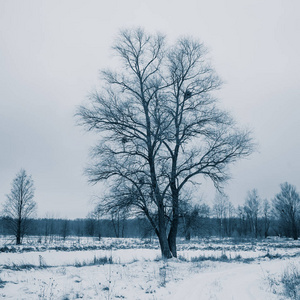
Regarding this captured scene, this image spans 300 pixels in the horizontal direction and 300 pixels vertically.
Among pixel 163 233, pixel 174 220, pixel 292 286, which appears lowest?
pixel 292 286

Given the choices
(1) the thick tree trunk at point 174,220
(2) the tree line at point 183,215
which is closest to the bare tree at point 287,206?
(2) the tree line at point 183,215

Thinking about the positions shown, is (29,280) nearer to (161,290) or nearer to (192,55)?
(161,290)

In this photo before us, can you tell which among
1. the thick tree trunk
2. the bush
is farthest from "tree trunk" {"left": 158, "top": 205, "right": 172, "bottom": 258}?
the bush

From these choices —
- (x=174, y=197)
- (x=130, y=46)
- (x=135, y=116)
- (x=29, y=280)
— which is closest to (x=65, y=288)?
(x=29, y=280)

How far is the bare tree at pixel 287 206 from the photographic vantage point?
64.5m

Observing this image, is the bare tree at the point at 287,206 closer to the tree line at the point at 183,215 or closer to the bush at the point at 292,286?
the tree line at the point at 183,215

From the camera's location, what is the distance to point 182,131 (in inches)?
586

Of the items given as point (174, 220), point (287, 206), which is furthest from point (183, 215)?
point (287, 206)

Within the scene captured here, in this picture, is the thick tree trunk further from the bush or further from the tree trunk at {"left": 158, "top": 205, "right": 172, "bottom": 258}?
the bush

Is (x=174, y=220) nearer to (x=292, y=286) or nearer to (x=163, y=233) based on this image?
(x=163, y=233)

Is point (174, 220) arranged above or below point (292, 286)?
above

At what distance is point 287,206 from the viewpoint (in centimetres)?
6681

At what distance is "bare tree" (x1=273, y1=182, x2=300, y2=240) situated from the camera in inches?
2539

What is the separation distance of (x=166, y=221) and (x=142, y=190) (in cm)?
230
